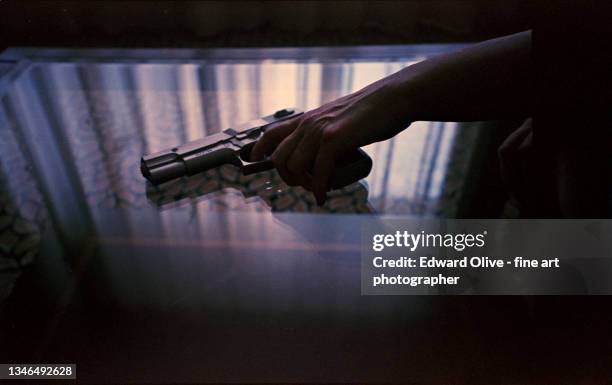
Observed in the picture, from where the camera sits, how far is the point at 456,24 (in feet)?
5.03

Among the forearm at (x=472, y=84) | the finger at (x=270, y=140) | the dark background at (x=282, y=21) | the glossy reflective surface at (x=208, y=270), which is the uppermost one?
the dark background at (x=282, y=21)

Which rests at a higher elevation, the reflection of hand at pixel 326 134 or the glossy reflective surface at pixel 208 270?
the reflection of hand at pixel 326 134

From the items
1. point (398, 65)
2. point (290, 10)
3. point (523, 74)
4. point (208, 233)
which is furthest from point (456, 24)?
point (208, 233)

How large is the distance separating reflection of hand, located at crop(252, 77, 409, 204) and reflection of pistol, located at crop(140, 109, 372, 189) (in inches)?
0.6

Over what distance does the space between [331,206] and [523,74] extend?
0.31 m

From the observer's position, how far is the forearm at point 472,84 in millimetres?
682

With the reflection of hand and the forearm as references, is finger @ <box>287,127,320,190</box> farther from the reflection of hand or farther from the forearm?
the forearm

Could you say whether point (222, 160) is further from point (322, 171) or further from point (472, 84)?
point (472, 84)

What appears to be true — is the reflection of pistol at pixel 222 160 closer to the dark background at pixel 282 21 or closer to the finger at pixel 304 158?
the finger at pixel 304 158

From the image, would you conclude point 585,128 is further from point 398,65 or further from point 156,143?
point 156,143

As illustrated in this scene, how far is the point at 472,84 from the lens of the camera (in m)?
0.70

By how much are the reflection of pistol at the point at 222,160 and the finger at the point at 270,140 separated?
0.04 ft

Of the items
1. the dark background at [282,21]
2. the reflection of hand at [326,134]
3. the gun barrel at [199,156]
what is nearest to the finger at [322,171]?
the reflection of hand at [326,134]

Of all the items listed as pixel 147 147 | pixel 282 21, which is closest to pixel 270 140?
pixel 147 147
